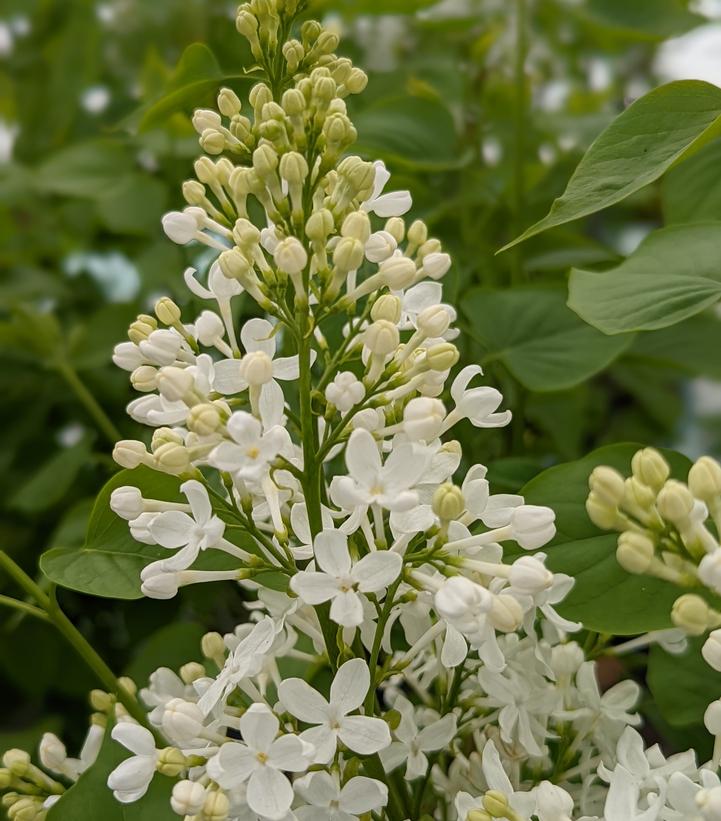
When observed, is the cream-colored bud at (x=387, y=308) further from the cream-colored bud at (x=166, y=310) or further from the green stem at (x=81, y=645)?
the green stem at (x=81, y=645)

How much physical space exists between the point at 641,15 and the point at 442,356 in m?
0.75

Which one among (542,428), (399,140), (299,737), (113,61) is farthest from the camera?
(113,61)

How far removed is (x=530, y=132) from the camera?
3.51 feet

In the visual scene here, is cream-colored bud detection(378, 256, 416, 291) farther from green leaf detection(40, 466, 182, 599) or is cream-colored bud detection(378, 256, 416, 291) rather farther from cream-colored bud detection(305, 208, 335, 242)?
green leaf detection(40, 466, 182, 599)

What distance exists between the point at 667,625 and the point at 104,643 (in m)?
0.66

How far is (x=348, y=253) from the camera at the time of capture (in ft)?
1.46

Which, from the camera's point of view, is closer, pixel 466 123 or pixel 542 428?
pixel 542 428

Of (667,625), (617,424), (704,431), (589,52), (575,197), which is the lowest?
(704,431)

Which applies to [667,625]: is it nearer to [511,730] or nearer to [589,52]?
[511,730]

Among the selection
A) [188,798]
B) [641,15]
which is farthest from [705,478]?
[641,15]

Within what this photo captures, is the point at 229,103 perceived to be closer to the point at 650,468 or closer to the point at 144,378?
the point at 144,378

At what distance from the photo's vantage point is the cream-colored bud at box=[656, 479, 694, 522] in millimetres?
381

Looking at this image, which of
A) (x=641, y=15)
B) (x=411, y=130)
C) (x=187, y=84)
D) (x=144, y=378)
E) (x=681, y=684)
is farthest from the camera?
(x=641, y=15)

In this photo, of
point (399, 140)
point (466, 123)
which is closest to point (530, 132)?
point (466, 123)
